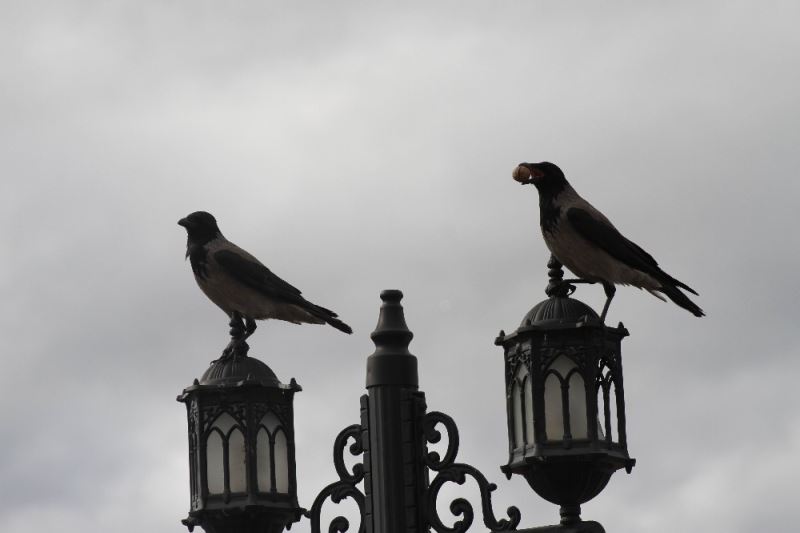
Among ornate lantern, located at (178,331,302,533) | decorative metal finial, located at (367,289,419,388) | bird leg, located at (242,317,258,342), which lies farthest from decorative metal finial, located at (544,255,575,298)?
bird leg, located at (242,317,258,342)

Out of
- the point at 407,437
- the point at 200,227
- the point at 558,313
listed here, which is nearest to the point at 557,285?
the point at 558,313

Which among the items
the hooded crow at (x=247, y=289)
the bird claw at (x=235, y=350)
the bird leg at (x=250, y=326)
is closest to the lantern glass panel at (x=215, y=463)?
the bird claw at (x=235, y=350)

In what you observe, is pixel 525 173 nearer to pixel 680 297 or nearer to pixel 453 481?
pixel 680 297

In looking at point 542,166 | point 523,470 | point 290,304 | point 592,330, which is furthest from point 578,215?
point 290,304

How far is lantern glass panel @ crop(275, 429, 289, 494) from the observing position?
9.04m

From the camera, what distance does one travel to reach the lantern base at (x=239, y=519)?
8789mm

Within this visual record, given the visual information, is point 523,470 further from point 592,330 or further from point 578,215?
point 578,215

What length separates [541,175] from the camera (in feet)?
30.1

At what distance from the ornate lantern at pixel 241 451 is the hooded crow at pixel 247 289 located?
145cm

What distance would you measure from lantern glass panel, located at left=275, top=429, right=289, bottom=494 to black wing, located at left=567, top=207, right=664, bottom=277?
198cm

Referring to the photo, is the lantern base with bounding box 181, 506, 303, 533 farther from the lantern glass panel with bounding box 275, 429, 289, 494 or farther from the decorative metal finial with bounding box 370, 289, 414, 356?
the decorative metal finial with bounding box 370, 289, 414, 356

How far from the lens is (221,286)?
11.0 m

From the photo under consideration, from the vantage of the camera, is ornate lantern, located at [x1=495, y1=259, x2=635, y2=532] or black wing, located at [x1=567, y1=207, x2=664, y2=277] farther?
black wing, located at [x1=567, y1=207, x2=664, y2=277]

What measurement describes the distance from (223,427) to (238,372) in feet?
1.29
